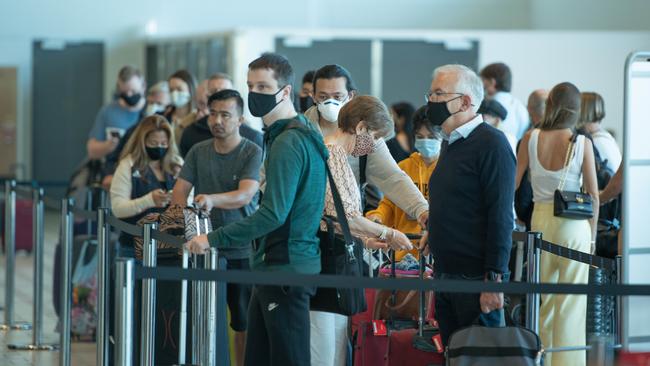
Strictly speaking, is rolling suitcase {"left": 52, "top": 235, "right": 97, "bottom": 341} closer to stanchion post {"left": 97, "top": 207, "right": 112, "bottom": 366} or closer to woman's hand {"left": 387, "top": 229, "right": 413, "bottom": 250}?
stanchion post {"left": 97, "top": 207, "right": 112, "bottom": 366}

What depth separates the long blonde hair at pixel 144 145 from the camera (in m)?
7.60

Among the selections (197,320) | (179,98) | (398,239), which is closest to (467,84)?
(398,239)

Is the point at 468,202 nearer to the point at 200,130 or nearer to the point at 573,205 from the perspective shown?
the point at 573,205

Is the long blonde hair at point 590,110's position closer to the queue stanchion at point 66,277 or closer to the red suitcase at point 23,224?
the queue stanchion at point 66,277

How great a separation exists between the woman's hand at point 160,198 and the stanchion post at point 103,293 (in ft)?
2.16

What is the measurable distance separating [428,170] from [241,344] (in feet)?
4.53

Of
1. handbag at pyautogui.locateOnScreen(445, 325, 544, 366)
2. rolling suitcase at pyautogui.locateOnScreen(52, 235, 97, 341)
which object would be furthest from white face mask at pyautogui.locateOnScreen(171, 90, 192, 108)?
handbag at pyautogui.locateOnScreen(445, 325, 544, 366)

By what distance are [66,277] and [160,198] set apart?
2.70 ft

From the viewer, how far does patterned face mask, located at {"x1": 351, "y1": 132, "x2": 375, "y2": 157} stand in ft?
18.4

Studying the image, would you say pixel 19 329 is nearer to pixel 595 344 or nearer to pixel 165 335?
pixel 165 335

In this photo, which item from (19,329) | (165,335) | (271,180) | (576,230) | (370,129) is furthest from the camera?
(19,329)

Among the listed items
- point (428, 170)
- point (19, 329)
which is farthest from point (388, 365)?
point (19, 329)

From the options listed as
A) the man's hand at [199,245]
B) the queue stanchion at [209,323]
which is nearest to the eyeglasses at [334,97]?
the queue stanchion at [209,323]

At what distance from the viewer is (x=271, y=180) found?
191 inches
